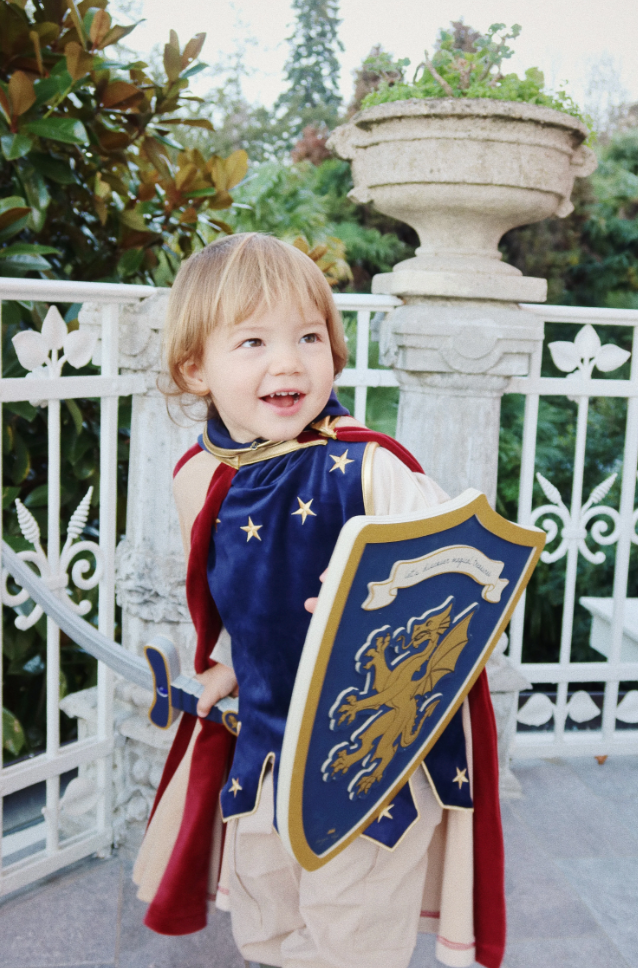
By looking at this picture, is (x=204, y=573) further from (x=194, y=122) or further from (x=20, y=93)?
(x=194, y=122)

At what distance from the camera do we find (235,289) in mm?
1208

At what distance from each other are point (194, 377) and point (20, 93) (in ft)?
4.41

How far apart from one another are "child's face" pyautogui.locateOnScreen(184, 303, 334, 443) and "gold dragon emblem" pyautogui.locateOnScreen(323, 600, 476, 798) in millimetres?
336

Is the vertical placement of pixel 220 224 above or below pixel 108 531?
above

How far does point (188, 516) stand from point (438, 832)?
2.20 feet

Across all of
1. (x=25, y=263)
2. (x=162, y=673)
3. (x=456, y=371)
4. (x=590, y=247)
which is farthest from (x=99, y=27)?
(x=590, y=247)

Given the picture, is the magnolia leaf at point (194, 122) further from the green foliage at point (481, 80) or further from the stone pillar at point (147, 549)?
the stone pillar at point (147, 549)

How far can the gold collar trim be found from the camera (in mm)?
1264

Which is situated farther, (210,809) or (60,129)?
(60,129)

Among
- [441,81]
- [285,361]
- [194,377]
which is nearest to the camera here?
[285,361]

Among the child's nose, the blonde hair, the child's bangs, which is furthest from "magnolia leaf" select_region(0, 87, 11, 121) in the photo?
the child's nose

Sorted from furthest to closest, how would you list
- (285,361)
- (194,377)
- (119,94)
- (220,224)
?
(220,224) → (119,94) → (194,377) → (285,361)

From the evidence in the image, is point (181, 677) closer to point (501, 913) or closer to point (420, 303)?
point (501, 913)

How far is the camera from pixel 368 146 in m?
2.11
